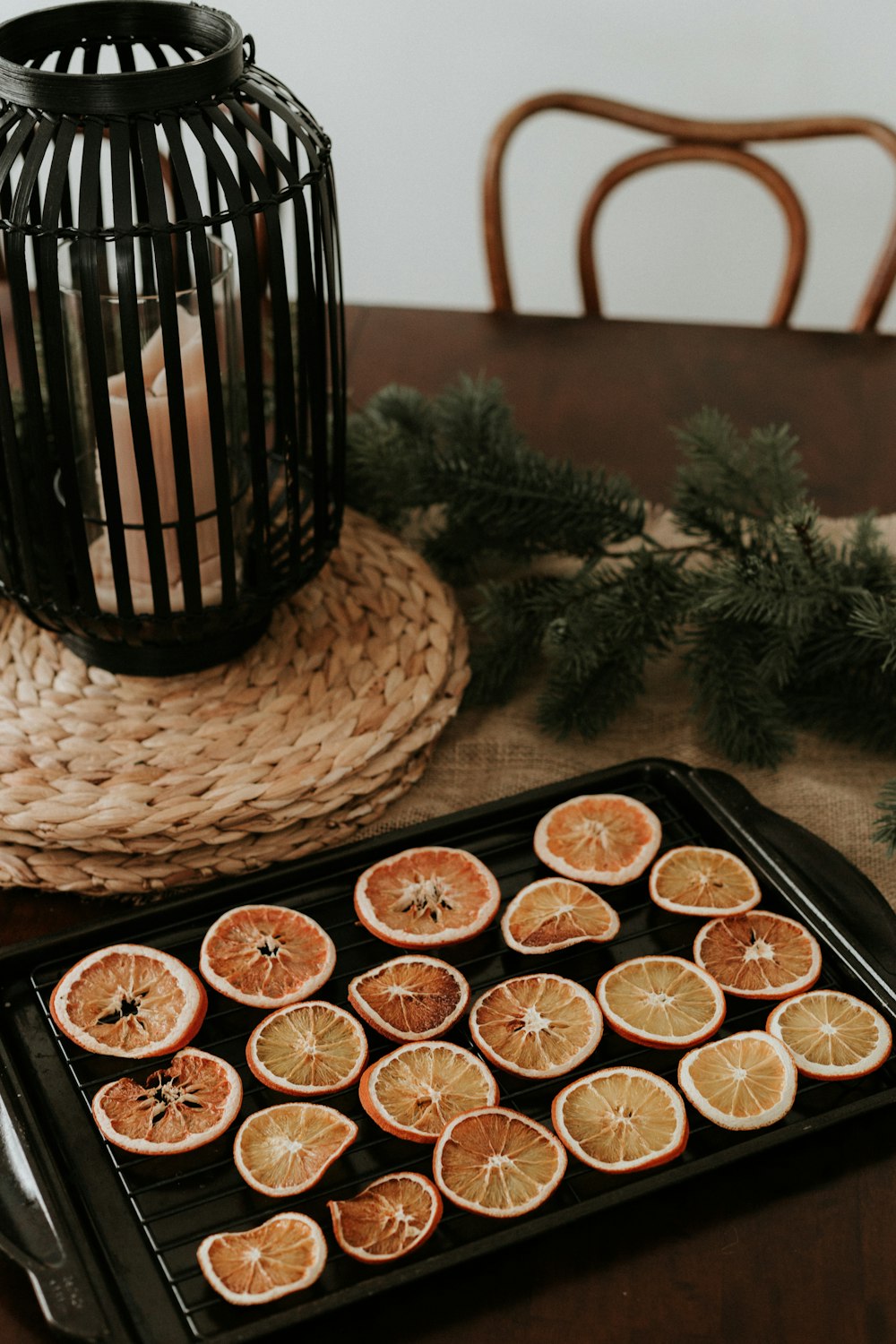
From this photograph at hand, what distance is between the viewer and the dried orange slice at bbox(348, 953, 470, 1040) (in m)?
0.86

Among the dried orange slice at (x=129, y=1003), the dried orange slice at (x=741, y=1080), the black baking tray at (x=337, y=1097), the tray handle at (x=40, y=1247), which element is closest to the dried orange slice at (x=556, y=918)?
the black baking tray at (x=337, y=1097)

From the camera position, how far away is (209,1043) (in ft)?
2.83

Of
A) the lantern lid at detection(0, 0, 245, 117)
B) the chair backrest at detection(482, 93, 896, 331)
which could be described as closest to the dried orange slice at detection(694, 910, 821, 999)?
the lantern lid at detection(0, 0, 245, 117)

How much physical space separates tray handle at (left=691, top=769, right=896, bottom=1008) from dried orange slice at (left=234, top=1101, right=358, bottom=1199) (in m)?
0.37

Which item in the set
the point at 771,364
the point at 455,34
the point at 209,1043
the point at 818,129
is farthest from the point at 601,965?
the point at 455,34

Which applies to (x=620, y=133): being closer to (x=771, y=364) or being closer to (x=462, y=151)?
(x=462, y=151)

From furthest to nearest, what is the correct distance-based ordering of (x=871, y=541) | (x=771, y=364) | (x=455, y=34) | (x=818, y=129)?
(x=455, y=34) < (x=818, y=129) < (x=771, y=364) < (x=871, y=541)

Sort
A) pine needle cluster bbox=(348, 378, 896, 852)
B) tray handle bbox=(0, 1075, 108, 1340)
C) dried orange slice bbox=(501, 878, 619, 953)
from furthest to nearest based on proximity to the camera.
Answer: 1. pine needle cluster bbox=(348, 378, 896, 852)
2. dried orange slice bbox=(501, 878, 619, 953)
3. tray handle bbox=(0, 1075, 108, 1340)

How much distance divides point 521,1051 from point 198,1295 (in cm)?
24

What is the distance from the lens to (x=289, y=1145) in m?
0.79

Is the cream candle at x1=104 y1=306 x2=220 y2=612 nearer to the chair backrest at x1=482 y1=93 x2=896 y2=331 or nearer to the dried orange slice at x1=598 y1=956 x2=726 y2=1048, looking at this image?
the dried orange slice at x1=598 y1=956 x2=726 y2=1048

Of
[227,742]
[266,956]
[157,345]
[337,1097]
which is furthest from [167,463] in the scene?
[337,1097]

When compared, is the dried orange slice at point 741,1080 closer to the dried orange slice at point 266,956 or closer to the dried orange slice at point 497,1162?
the dried orange slice at point 497,1162

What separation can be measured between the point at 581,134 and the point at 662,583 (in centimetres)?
178
